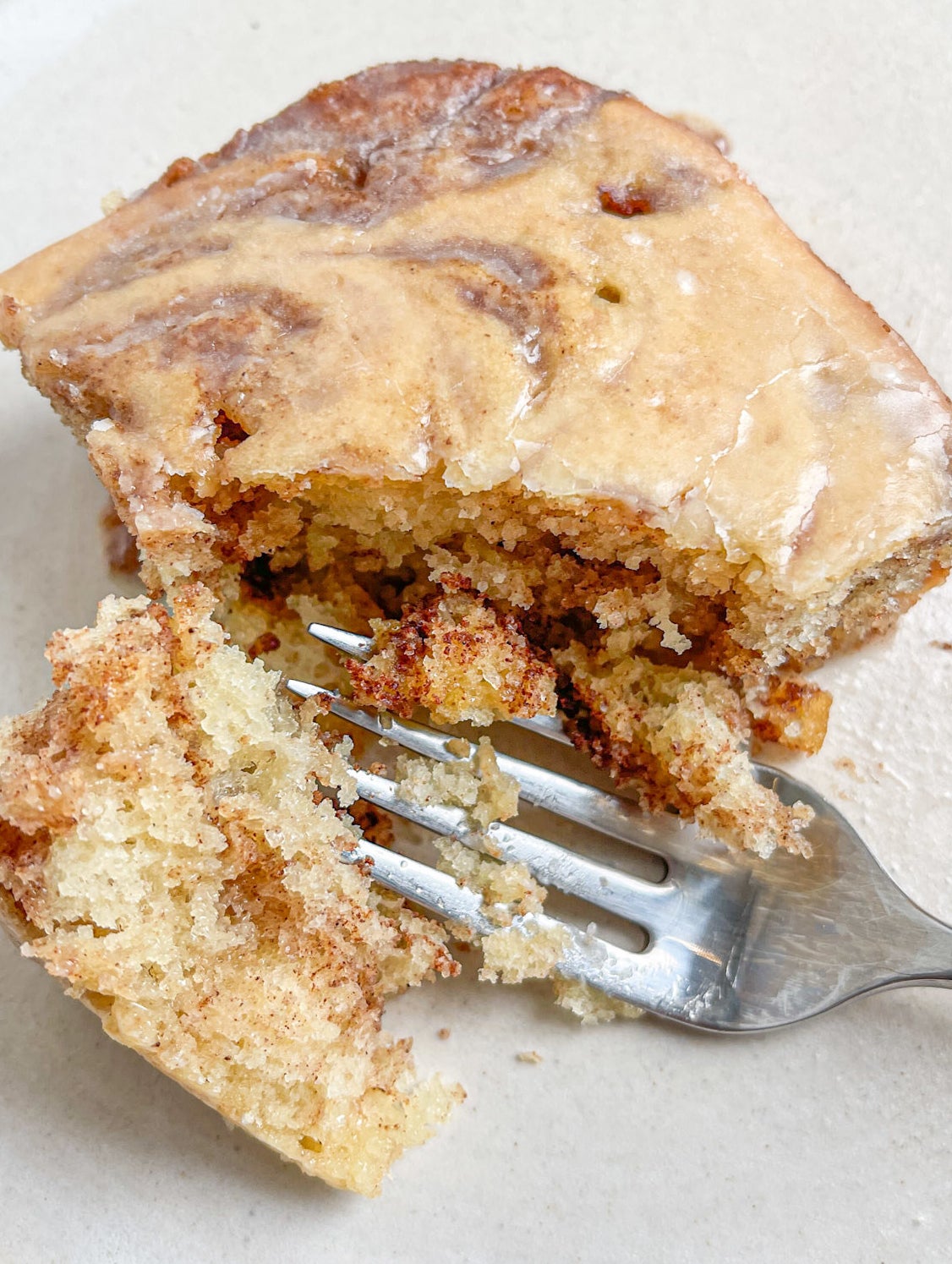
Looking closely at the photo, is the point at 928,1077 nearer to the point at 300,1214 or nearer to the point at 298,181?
the point at 300,1214

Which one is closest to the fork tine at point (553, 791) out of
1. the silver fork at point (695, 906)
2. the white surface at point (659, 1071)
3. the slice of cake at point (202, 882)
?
the silver fork at point (695, 906)

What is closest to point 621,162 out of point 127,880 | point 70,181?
point 70,181

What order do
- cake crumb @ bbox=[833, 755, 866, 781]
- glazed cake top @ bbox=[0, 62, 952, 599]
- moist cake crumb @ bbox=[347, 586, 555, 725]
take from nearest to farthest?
glazed cake top @ bbox=[0, 62, 952, 599], moist cake crumb @ bbox=[347, 586, 555, 725], cake crumb @ bbox=[833, 755, 866, 781]

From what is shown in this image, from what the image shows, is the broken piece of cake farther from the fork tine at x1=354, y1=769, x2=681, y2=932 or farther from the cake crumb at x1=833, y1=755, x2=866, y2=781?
the cake crumb at x1=833, y1=755, x2=866, y2=781

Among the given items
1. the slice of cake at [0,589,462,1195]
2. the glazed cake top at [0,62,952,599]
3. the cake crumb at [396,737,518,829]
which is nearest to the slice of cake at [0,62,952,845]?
the glazed cake top at [0,62,952,599]

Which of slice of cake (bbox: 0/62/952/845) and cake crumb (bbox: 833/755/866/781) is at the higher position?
slice of cake (bbox: 0/62/952/845)

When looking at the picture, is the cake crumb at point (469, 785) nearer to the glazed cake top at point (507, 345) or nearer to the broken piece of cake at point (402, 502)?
the broken piece of cake at point (402, 502)

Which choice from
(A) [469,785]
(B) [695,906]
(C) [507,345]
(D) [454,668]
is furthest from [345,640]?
(B) [695,906]

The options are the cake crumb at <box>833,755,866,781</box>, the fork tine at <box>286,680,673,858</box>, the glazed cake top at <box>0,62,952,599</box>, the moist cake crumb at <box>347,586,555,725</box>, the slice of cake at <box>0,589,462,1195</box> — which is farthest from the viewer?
the cake crumb at <box>833,755,866,781</box>

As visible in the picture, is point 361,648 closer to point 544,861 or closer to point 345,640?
point 345,640
